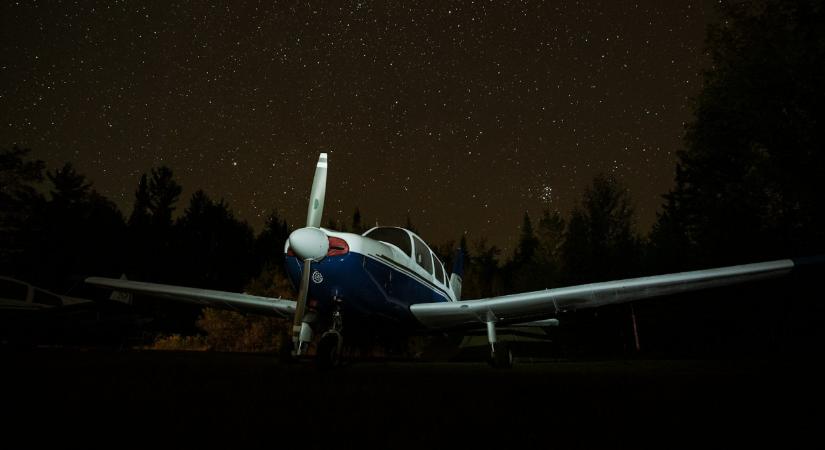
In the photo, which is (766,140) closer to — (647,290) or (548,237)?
(647,290)

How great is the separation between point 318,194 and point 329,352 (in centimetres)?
253

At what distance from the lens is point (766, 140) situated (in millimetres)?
18625

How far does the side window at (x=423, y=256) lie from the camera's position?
959cm

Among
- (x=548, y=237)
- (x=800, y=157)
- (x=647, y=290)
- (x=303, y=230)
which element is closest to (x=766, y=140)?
(x=800, y=157)

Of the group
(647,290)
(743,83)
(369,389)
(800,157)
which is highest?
(743,83)

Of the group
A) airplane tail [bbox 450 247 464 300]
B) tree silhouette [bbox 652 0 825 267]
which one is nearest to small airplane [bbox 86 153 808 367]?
airplane tail [bbox 450 247 464 300]

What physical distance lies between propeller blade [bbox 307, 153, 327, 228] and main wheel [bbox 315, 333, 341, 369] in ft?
5.73

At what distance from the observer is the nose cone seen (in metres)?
6.75

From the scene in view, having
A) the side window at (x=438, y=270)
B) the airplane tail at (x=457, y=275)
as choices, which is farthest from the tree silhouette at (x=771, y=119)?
the side window at (x=438, y=270)

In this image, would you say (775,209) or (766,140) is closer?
(766,140)

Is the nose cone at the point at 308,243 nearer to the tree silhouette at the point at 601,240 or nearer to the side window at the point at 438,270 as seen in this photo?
the side window at the point at 438,270

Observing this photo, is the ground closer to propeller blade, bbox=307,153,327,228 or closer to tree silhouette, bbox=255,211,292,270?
propeller blade, bbox=307,153,327,228

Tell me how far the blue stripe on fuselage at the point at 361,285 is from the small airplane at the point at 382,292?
0.05 feet

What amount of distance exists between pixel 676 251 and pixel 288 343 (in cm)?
3701
